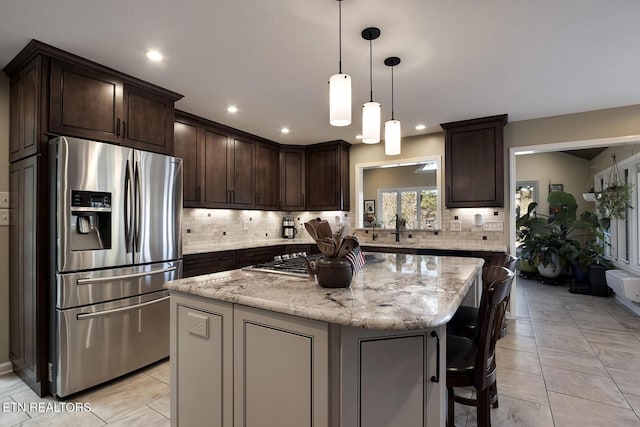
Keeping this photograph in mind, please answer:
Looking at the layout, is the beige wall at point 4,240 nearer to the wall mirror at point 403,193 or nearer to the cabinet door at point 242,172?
the cabinet door at point 242,172

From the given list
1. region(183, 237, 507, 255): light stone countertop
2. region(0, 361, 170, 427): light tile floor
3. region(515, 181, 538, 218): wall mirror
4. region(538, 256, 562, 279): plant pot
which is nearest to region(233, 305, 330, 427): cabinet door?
region(0, 361, 170, 427): light tile floor

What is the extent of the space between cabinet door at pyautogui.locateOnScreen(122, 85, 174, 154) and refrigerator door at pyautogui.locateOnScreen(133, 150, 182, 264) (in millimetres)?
188

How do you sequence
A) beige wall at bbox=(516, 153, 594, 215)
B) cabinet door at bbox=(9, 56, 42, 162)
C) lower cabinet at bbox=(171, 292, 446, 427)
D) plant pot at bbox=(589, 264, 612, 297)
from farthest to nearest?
beige wall at bbox=(516, 153, 594, 215) < plant pot at bbox=(589, 264, 612, 297) < cabinet door at bbox=(9, 56, 42, 162) < lower cabinet at bbox=(171, 292, 446, 427)

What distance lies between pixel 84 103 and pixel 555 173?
7.79 meters

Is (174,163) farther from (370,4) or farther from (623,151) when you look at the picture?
(623,151)

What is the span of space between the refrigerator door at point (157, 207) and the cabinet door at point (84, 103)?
319 millimetres

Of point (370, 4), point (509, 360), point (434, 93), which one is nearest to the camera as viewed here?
point (370, 4)

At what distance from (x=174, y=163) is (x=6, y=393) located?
205 centimetres

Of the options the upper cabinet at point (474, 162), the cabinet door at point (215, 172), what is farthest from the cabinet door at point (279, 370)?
the upper cabinet at point (474, 162)

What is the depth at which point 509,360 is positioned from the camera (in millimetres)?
2820

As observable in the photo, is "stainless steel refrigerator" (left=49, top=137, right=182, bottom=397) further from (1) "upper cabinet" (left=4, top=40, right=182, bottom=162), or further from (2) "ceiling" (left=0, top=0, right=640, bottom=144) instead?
(2) "ceiling" (left=0, top=0, right=640, bottom=144)

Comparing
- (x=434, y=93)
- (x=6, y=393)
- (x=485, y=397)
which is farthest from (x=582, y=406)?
(x=6, y=393)

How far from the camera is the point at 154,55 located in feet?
7.95

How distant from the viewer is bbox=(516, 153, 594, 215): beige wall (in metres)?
6.44
